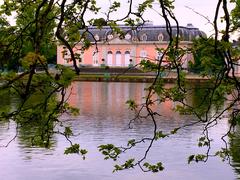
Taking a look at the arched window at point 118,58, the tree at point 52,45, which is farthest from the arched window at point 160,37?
the tree at point 52,45

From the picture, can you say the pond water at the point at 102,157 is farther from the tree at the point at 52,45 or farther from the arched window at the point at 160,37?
the arched window at the point at 160,37

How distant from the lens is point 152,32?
5909 cm

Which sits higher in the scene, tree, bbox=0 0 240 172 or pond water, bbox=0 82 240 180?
tree, bbox=0 0 240 172

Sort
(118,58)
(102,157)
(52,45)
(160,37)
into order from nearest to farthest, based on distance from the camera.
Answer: (52,45) < (102,157) < (160,37) < (118,58)

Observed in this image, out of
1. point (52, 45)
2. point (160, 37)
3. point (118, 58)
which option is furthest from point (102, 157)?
point (118, 58)

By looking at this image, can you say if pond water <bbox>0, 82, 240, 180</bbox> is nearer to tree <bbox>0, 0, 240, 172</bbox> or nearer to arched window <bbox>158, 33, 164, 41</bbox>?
tree <bbox>0, 0, 240, 172</bbox>

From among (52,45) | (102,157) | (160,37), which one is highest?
(160,37)

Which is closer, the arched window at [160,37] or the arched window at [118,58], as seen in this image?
the arched window at [160,37]

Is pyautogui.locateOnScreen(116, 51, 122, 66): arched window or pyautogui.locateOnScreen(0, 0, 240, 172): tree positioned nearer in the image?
pyautogui.locateOnScreen(0, 0, 240, 172): tree

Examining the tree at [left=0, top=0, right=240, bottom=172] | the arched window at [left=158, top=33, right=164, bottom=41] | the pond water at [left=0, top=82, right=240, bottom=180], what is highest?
the arched window at [left=158, top=33, right=164, bottom=41]

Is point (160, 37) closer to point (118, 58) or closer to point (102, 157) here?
point (118, 58)

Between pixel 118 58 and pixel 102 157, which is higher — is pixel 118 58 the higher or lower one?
the higher one

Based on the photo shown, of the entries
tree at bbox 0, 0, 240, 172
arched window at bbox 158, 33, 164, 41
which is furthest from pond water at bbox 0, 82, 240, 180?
arched window at bbox 158, 33, 164, 41

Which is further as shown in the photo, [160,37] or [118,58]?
[118,58]
